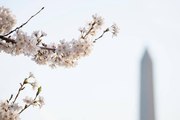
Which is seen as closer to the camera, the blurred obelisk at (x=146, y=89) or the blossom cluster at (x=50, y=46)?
the blossom cluster at (x=50, y=46)

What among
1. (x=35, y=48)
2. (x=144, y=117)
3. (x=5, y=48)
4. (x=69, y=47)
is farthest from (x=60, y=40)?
(x=144, y=117)

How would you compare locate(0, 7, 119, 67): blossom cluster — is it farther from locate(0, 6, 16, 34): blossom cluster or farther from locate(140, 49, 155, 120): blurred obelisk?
locate(140, 49, 155, 120): blurred obelisk

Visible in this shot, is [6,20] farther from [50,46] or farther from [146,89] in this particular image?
[146,89]

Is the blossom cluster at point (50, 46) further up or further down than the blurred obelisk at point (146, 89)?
further down

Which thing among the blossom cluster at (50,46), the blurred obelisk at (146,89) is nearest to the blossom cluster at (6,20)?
the blossom cluster at (50,46)

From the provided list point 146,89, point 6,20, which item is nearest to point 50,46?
point 6,20

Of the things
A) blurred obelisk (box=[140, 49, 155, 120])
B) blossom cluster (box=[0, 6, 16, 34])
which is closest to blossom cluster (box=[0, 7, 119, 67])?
blossom cluster (box=[0, 6, 16, 34])

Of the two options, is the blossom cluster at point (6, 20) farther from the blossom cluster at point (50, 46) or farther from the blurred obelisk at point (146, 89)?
the blurred obelisk at point (146, 89)
